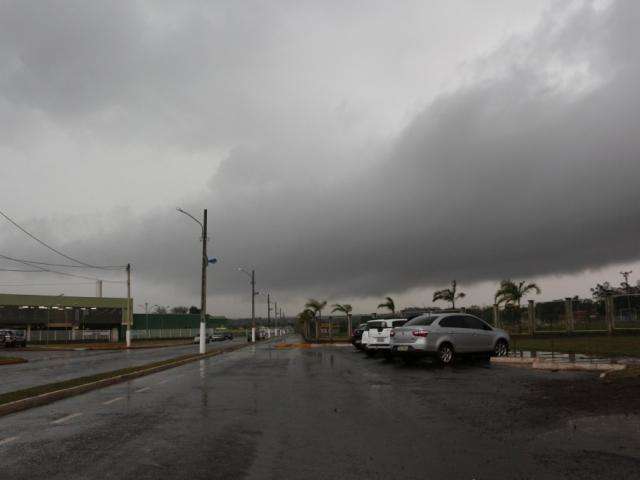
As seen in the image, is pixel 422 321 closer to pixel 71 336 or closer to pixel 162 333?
pixel 71 336

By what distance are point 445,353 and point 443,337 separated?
561 mm

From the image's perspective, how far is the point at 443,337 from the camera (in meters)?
18.8

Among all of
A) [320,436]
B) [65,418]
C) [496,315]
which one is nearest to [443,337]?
[320,436]

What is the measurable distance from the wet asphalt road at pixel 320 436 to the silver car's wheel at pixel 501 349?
7.73 m

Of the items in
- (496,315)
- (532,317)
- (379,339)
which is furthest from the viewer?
(532,317)

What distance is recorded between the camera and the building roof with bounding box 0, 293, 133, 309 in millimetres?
75300

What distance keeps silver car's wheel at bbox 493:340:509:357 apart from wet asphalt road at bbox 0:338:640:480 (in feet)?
25.4

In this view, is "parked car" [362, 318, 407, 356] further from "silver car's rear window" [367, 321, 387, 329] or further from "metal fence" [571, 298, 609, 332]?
"metal fence" [571, 298, 609, 332]

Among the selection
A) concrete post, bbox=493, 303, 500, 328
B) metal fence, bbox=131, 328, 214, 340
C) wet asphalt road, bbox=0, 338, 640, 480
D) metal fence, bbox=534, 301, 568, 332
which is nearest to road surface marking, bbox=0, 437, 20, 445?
wet asphalt road, bbox=0, 338, 640, 480

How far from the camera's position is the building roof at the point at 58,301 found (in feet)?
247

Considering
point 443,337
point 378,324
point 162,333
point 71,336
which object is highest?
point 378,324

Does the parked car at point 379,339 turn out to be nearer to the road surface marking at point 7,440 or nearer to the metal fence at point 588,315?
the road surface marking at point 7,440

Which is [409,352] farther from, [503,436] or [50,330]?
[50,330]

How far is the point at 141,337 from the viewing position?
93562 millimetres
